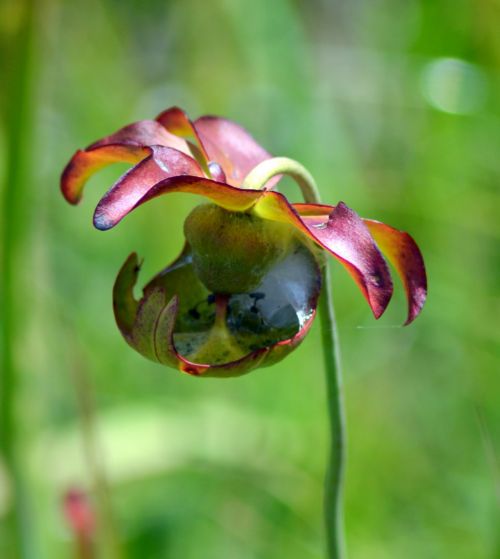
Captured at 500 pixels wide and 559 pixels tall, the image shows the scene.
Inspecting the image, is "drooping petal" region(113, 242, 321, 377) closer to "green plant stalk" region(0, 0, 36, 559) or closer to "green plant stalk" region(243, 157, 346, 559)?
"green plant stalk" region(243, 157, 346, 559)

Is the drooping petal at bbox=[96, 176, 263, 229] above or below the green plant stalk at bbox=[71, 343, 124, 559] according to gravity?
above

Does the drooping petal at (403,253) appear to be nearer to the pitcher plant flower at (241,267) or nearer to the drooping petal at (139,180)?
the pitcher plant flower at (241,267)

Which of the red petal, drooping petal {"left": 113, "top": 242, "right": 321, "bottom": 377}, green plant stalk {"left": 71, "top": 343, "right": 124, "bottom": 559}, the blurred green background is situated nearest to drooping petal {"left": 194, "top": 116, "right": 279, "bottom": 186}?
drooping petal {"left": 113, "top": 242, "right": 321, "bottom": 377}

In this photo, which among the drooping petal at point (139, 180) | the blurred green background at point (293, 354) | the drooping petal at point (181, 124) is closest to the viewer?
the drooping petal at point (139, 180)

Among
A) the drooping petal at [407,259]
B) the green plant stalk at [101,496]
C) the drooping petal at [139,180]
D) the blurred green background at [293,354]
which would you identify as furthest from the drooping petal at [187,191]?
the green plant stalk at [101,496]

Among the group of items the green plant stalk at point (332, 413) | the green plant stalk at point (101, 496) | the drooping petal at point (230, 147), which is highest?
the drooping petal at point (230, 147)
